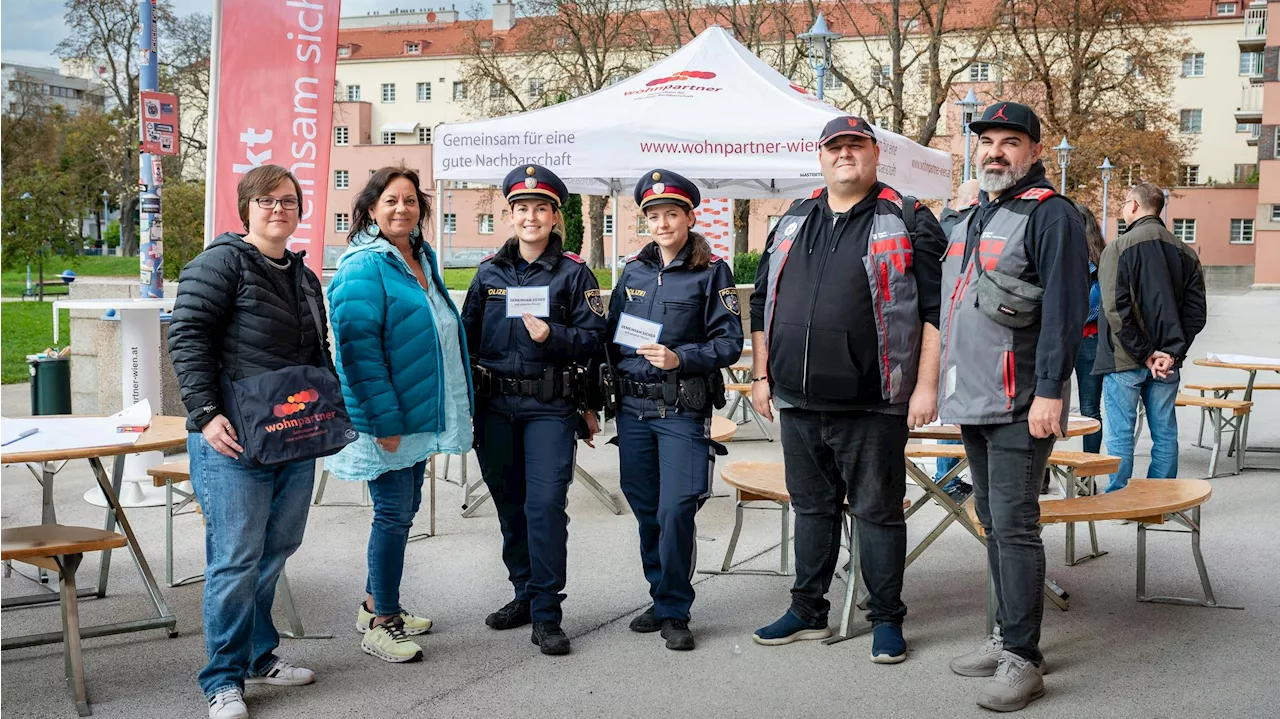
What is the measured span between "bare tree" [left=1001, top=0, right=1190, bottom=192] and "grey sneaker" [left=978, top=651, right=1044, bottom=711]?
33.9 metres

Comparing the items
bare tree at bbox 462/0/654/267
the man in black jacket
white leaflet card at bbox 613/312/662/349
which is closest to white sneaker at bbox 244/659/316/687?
white leaflet card at bbox 613/312/662/349

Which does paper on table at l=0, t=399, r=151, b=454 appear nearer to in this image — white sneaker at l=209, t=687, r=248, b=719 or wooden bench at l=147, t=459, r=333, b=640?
wooden bench at l=147, t=459, r=333, b=640

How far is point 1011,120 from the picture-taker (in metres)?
4.10

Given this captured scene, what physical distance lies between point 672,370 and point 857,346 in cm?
72

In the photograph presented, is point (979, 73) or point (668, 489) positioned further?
point (979, 73)

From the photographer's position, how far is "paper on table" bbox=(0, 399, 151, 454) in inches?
169

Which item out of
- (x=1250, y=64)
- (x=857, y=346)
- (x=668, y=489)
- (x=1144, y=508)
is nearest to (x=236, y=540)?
(x=668, y=489)

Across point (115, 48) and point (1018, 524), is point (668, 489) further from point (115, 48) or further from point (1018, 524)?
point (115, 48)

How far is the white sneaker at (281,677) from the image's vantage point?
13.8 feet

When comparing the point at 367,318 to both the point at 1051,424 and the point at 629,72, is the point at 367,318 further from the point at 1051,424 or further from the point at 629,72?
the point at 629,72

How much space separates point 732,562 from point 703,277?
1.91 m

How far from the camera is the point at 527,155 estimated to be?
28.2 ft

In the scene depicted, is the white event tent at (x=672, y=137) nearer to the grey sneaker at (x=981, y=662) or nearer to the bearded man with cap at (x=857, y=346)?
the bearded man with cap at (x=857, y=346)

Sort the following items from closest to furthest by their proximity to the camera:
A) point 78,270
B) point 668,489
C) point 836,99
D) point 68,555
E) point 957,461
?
1. point 68,555
2. point 668,489
3. point 957,461
4. point 78,270
5. point 836,99
